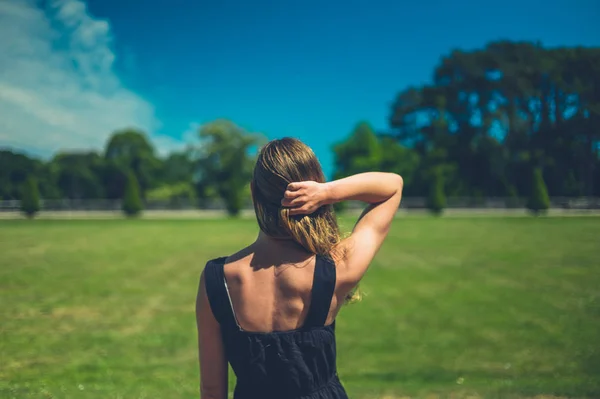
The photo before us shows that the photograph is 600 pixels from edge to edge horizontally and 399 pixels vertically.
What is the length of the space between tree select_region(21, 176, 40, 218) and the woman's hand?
43.4 metres

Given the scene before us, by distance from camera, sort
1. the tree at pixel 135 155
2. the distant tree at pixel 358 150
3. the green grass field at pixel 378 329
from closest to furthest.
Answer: the green grass field at pixel 378 329
the tree at pixel 135 155
the distant tree at pixel 358 150

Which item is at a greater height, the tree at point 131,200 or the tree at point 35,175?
the tree at point 35,175

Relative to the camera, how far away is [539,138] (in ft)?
66.9

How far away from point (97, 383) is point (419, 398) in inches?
127

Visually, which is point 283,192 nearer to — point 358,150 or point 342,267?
point 342,267

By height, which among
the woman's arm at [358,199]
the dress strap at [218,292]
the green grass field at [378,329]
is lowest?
the green grass field at [378,329]

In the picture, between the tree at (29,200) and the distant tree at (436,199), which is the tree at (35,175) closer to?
the tree at (29,200)

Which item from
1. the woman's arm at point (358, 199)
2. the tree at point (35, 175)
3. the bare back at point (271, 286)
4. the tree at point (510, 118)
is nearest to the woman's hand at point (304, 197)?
the woman's arm at point (358, 199)

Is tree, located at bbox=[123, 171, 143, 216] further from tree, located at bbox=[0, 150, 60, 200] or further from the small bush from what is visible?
the small bush

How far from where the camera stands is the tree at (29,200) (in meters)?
38.5

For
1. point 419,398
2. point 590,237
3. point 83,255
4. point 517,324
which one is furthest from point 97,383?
point 590,237

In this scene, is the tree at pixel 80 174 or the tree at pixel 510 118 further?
the tree at pixel 80 174

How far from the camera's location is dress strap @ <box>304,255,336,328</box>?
1.43 m

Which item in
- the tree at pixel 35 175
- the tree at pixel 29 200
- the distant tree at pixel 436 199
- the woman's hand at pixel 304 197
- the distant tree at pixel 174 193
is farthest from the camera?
the distant tree at pixel 174 193
